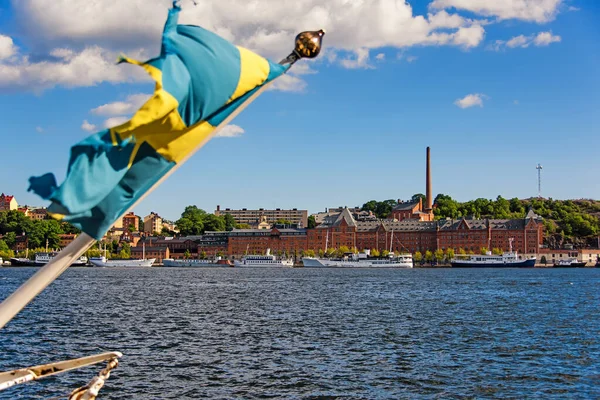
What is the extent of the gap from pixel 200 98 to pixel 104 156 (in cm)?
75

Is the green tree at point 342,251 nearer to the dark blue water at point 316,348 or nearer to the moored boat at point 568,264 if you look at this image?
the moored boat at point 568,264

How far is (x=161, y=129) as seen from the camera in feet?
15.3

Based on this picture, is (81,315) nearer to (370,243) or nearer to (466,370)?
(466,370)

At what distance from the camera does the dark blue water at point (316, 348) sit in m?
18.2

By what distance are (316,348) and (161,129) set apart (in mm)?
21022

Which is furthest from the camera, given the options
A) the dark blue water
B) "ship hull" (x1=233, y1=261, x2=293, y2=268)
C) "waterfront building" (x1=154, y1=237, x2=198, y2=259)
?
"waterfront building" (x1=154, y1=237, x2=198, y2=259)

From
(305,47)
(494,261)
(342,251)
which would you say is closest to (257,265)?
(342,251)

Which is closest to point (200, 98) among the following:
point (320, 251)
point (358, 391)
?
point (358, 391)

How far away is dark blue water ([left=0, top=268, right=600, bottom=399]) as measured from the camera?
18250mm

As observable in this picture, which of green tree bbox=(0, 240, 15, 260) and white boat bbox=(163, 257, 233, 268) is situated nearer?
white boat bbox=(163, 257, 233, 268)

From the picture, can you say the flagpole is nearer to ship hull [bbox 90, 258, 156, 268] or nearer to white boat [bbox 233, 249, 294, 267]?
white boat [bbox 233, 249, 294, 267]

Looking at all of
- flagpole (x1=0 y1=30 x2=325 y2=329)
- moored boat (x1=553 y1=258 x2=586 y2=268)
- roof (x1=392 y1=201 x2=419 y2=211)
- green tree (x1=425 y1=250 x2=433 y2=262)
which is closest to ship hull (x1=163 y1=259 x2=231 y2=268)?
green tree (x1=425 y1=250 x2=433 y2=262)

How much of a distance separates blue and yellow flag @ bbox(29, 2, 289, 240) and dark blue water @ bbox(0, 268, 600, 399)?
43.6ft

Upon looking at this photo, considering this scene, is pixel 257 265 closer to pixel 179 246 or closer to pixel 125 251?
pixel 179 246
